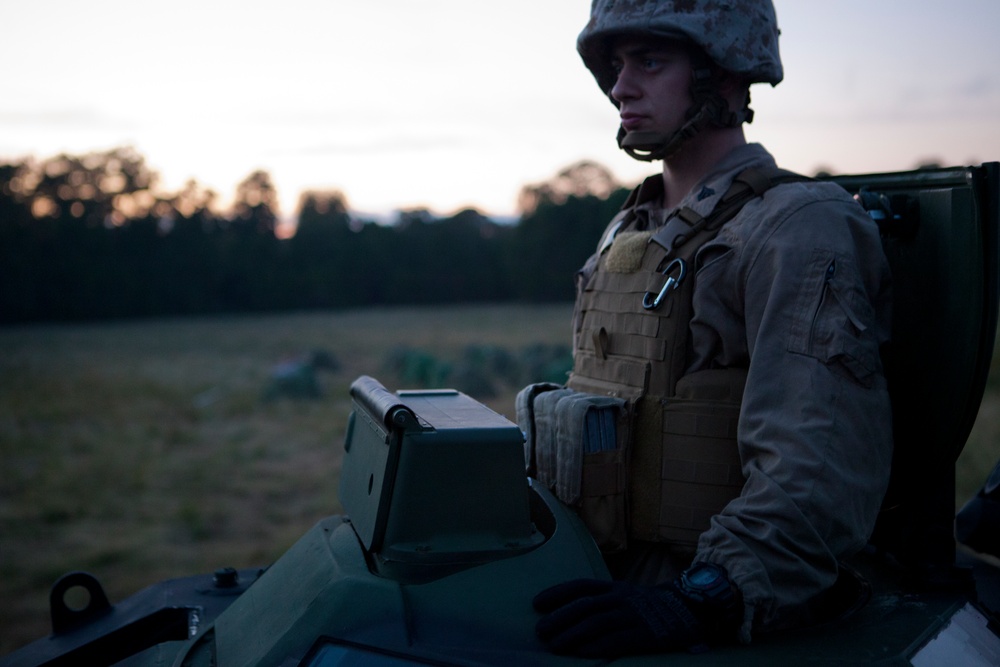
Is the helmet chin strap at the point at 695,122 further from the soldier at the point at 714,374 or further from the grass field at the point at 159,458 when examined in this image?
the grass field at the point at 159,458

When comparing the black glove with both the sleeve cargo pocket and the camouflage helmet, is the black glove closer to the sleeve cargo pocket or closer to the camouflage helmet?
the sleeve cargo pocket

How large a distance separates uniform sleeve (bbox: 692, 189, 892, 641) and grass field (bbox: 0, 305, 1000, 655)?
4.47 metres

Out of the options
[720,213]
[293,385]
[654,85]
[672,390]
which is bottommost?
[293,385]

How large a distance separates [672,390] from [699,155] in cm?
73

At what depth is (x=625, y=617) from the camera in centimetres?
166

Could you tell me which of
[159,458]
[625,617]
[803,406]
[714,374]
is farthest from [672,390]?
[159,458]

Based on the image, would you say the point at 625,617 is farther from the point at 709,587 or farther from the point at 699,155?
the point at 699,155

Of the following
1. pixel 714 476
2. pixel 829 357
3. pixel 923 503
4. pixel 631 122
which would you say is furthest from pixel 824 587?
pixel 631 122

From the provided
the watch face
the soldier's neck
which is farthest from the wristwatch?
the soldier's neck

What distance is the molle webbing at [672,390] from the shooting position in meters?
2.05

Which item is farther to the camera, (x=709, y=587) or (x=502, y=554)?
(x=502, y=554)

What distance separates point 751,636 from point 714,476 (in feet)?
1.21

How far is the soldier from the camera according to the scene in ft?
5.78

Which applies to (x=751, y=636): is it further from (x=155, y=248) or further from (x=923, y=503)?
(x=155, y=248)
